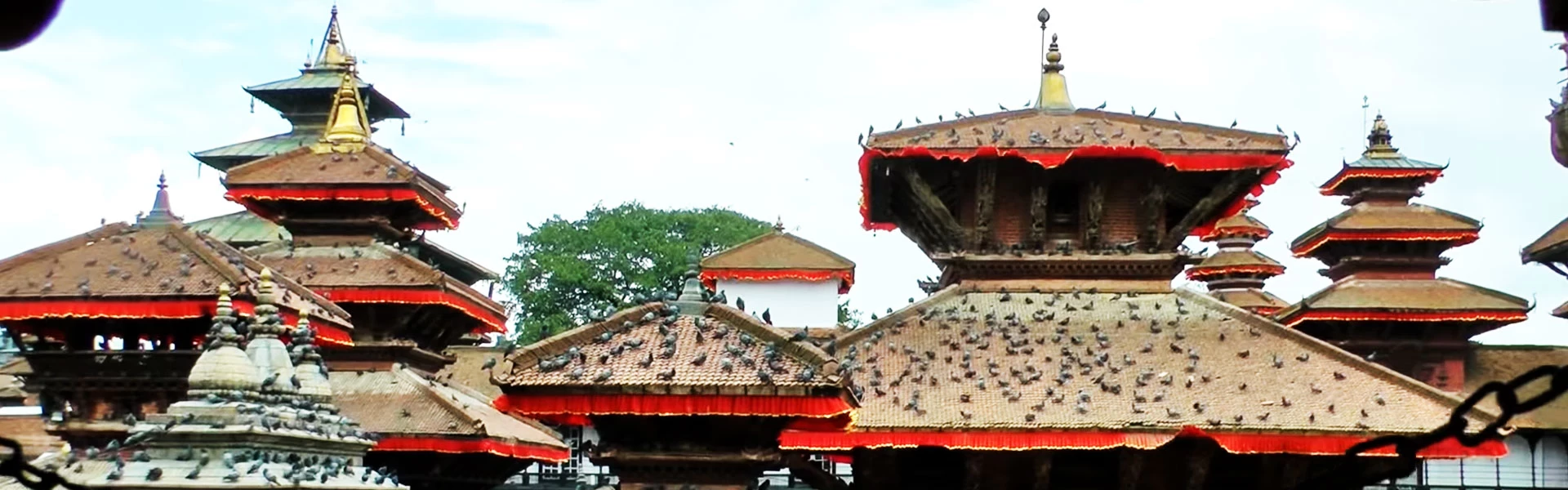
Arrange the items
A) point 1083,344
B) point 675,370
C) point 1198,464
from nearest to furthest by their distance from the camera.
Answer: point 675,370, point 1198,464, point 1083,344

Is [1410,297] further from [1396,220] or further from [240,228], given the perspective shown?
[240,228]

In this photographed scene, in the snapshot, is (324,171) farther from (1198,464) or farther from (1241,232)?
(1241,232)

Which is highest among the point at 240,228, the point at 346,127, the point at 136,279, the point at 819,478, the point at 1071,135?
the point at 346,127

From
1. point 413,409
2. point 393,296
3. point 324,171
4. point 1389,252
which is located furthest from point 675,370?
point 1389,252

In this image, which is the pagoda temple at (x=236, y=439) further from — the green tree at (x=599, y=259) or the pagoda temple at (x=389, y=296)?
the green tree at (x=599, y=259)

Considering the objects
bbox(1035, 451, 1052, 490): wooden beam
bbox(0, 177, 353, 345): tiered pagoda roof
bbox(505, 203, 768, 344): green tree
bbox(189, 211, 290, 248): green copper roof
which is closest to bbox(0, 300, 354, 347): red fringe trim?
bbox(0, 177, 353, 345): tiered pagoda roof

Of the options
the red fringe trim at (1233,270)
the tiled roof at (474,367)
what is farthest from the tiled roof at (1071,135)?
the red fringe trim at (1233,270)

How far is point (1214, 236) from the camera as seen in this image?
1845 inches

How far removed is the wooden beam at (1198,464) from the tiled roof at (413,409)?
33.2ft

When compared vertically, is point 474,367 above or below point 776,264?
below

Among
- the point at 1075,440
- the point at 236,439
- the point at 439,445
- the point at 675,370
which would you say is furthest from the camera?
the point at 439,445

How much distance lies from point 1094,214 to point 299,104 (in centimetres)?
2585

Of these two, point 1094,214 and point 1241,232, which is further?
point 1241,232

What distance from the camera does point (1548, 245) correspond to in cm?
2867
